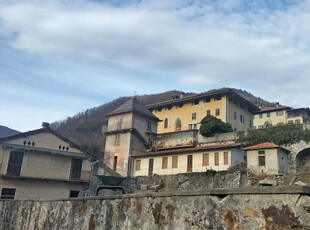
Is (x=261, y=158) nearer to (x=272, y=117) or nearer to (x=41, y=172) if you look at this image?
(x=41, y=172)

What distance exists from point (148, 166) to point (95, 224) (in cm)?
3042

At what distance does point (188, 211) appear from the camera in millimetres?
4848

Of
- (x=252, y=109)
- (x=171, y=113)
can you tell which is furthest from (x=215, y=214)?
(x=252, y=109)

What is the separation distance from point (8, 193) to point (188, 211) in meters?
27.1

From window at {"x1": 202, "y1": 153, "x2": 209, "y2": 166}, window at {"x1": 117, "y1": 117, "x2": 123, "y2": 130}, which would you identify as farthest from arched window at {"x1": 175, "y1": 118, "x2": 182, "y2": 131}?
window at {"x1": 202, "y1": 153, "x2": 209, "y2": 166}

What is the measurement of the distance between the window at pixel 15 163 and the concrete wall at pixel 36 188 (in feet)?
2.08

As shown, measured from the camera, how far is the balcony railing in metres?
28.4

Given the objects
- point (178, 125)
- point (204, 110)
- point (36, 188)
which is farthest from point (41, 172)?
point (204, 110)

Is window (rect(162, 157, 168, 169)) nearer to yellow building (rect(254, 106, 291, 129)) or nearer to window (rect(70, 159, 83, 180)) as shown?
window (rect(70, 159, 83, 180))

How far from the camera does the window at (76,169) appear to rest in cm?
3106

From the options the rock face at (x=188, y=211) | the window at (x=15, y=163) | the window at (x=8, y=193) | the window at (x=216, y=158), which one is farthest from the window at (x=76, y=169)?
the rock face at (x=188, y=211)

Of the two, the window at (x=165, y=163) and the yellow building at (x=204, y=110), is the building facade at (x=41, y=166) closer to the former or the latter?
the window at (x=165, y=163)

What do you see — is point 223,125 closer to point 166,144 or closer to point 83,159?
point 166,144

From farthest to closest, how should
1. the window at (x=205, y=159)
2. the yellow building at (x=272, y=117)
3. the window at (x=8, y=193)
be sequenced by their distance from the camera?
the yellow building at (x=272, y=117), the window at (x=205, y=159), the window at (x=8, y=193)
